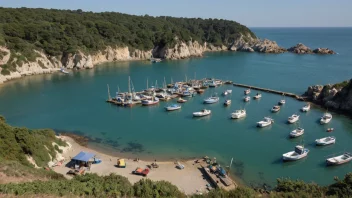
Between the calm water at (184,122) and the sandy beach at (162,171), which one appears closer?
the sandy beach at (162,171)

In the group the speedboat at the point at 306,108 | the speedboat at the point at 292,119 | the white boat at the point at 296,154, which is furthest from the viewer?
the speedboat at the point at 306,108

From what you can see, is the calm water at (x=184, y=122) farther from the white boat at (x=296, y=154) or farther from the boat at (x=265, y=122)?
the boat at (x=265, y=122)

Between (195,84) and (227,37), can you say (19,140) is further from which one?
(227,37)

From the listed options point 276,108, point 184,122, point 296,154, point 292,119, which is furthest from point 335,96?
point 184,122

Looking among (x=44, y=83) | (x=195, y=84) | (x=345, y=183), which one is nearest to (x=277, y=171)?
(x=345, y=183)

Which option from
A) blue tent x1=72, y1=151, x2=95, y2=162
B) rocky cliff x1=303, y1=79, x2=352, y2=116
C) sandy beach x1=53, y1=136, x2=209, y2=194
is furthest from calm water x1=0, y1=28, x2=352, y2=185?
blue tent x1=72, y1=151, x2=95, y2=162

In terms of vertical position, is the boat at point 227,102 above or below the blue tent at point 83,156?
above

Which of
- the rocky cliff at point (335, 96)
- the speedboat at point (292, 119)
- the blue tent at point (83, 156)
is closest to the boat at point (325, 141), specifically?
the speedboat at point (292, 119)

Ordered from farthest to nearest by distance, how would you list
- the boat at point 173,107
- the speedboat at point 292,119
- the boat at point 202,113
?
the boat at point 173,107 < the boat at point 202,113 < the speedboat at point 292,119
